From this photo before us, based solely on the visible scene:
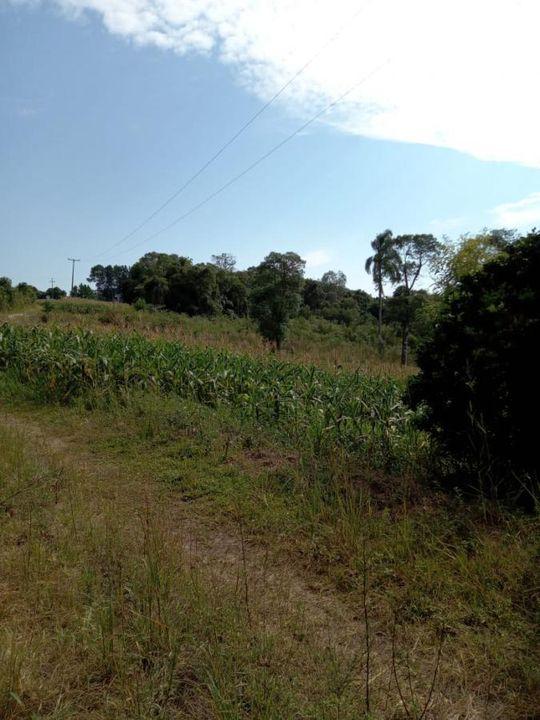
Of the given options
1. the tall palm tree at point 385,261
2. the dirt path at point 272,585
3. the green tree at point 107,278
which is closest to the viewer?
the dirt path at point 272,585

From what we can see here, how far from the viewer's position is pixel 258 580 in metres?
2.96

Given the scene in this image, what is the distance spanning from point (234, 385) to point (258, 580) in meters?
5.42

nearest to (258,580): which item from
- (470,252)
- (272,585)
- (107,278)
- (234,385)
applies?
(272,585)

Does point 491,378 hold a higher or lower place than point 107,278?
lower

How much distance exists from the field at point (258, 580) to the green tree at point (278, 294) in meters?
24.6

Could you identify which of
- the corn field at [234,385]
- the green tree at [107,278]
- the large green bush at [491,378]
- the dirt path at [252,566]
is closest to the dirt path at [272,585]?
the dirt path at [252,566]

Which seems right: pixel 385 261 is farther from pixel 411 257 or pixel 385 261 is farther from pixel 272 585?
pixel 272 585

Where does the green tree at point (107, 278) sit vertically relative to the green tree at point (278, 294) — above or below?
above

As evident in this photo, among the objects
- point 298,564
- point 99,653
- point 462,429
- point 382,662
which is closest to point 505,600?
point 382,662

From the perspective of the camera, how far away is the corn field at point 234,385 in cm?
573

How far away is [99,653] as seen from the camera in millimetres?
2127

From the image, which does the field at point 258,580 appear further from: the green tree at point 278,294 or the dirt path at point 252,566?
the green tree at point 278,294

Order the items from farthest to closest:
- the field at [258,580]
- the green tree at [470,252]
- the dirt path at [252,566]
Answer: the green tree at [470,252], the dirt path at [252,566], the field at [258,580]

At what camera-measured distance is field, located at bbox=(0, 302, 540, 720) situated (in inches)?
78.4
